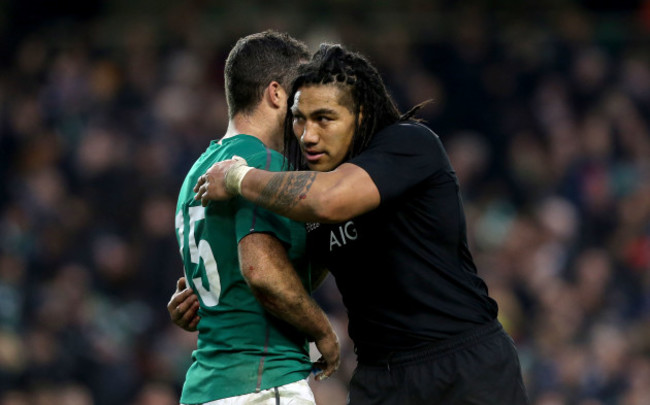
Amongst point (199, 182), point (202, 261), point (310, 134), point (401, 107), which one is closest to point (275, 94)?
point (310, 134)

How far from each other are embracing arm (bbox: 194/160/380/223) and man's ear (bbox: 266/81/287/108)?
47 centimetres

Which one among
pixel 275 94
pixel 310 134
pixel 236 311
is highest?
pixel 275 94

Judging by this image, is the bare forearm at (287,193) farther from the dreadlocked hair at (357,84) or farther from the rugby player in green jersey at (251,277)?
the dreadlocked hair at (357,84)

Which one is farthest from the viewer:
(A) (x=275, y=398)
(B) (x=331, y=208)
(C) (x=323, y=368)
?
(C) (x=323, y=368)

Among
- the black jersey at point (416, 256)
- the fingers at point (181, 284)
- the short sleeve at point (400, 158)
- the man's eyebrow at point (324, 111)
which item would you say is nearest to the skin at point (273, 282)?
the fingers at point (181, 284)

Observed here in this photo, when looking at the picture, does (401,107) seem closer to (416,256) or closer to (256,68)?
(256,68)

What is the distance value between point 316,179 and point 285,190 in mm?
117

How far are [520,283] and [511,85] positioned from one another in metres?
2.75

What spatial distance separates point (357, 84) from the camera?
12.0 feet

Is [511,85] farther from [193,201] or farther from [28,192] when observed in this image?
[193,201]

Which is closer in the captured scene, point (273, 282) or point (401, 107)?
point (273, 282)

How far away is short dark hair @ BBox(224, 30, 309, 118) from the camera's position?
12.8 ft

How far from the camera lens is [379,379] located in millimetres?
3662

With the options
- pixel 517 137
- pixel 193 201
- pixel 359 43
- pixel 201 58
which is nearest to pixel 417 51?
pixel 359 43
